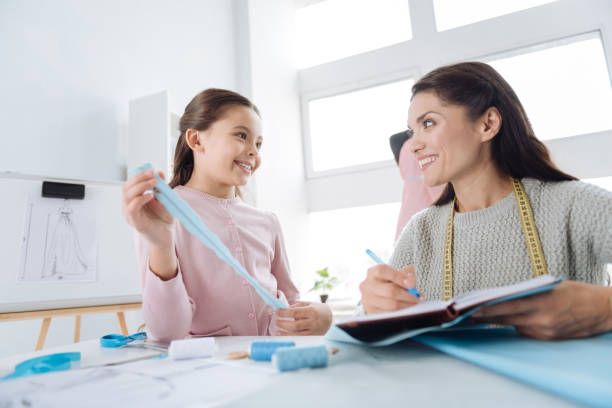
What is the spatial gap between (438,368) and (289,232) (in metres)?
3.05

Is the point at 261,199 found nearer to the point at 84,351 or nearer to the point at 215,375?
the point at 84,351

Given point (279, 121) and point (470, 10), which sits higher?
point (470, 10)

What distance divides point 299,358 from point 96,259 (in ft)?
4.63

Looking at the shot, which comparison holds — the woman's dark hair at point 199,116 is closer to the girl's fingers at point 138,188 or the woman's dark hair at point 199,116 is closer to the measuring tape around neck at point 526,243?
the girl's fingers at point 138,188

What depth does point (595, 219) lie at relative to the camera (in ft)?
2.59

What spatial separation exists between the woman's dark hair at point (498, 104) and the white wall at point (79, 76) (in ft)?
5.35

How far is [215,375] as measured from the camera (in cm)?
41

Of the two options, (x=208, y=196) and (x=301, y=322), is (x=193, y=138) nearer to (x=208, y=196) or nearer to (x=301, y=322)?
(x=208, y=196)

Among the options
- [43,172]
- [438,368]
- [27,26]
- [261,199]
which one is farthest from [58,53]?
[438,368]

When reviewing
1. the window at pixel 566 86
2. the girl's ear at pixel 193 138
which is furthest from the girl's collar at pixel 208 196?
the window at pixel 566 86

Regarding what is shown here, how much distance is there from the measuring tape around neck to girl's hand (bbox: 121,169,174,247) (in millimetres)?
635

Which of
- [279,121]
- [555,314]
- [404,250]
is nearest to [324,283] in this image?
[279,121]

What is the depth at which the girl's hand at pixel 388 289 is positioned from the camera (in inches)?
23.8

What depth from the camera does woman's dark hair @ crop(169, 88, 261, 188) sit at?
3.71 feet
